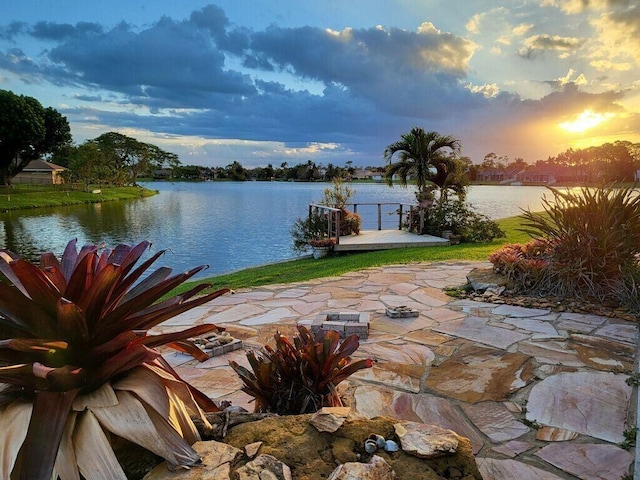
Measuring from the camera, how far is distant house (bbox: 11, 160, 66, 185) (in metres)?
53.3

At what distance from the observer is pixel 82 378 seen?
1.25m

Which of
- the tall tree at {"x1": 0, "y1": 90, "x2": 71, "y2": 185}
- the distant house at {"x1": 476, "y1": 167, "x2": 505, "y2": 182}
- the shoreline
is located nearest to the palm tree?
the shoreline

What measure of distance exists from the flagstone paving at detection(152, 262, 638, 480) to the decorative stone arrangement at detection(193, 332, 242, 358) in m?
0.08

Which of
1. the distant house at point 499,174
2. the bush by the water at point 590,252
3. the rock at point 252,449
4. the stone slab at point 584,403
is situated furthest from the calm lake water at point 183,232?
the distant house at point 499,174

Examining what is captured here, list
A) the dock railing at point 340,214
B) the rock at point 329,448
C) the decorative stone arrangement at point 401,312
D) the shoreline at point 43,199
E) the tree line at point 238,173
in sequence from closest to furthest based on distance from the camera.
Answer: the rock at point 329,448
the decorative stone arrangement at point 401,312
the dock railing at point 340,214
the shoreline at point 43,199
the tree line at point 238,173

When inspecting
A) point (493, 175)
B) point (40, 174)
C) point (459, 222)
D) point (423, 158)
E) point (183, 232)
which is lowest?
point (183, 232)

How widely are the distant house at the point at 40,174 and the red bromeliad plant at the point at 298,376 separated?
62181 millimetres

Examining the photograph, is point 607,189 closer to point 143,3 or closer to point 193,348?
point 193,348

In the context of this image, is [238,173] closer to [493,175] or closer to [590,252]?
[493,175]

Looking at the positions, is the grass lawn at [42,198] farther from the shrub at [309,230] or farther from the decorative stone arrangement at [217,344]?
the decorative stone arrangement at [217,344]

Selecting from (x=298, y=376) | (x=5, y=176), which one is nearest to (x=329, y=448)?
(x=298, y=376)

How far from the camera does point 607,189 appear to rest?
5.08 m

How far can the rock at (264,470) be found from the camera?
1.16 m

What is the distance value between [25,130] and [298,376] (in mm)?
41147
